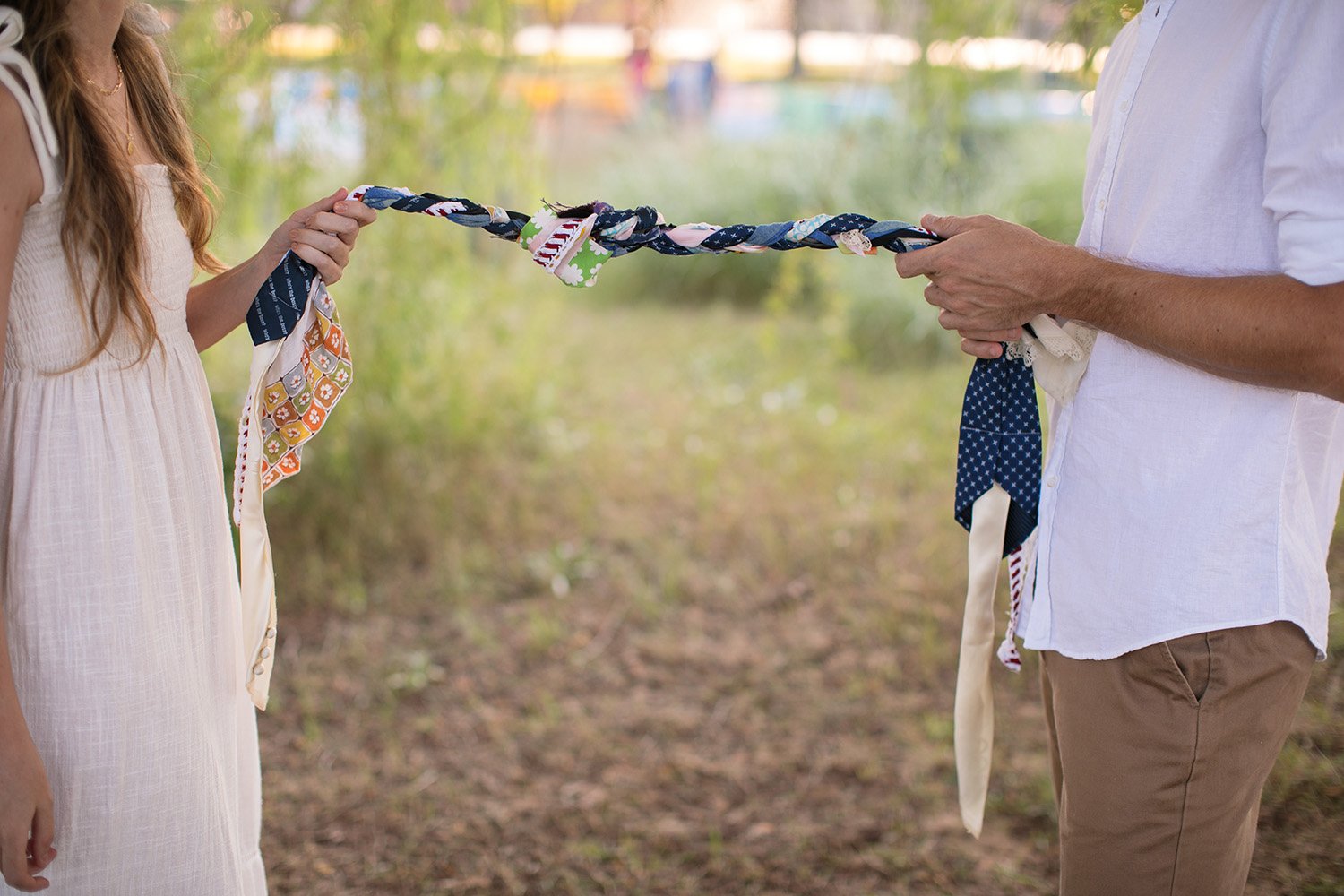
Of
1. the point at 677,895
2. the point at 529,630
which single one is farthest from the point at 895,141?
the point at 677,895

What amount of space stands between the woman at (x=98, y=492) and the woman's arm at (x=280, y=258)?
138 millimetres

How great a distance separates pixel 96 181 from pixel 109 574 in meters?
0.51

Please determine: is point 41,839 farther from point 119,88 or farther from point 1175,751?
point 1175,751

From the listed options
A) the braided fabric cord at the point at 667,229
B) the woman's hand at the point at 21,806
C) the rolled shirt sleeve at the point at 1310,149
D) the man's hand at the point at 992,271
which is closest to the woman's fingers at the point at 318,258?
the braided fabric cord at the point at 667,229

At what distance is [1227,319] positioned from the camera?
53.7 inches

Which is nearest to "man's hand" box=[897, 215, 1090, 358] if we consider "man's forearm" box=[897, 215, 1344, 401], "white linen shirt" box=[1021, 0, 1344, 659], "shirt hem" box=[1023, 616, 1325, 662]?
"man's forearm" box=[897, 215, 1344, 401]

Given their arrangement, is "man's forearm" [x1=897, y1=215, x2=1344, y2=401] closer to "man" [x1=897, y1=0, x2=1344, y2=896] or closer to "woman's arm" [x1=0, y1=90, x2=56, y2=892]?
"man" [x1=897, y1=0, x2=1344, y2=896]

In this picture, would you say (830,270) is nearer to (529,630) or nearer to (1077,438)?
(529,630)

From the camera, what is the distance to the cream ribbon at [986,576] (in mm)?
1573

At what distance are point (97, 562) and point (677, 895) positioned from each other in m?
1.78

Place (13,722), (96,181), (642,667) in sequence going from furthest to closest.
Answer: (642,667)
(96,181)
(13,722)

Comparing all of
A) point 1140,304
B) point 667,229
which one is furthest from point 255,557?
point 1140,304

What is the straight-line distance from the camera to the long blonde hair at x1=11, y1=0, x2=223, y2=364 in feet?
4.42

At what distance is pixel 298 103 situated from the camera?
4312 mm
